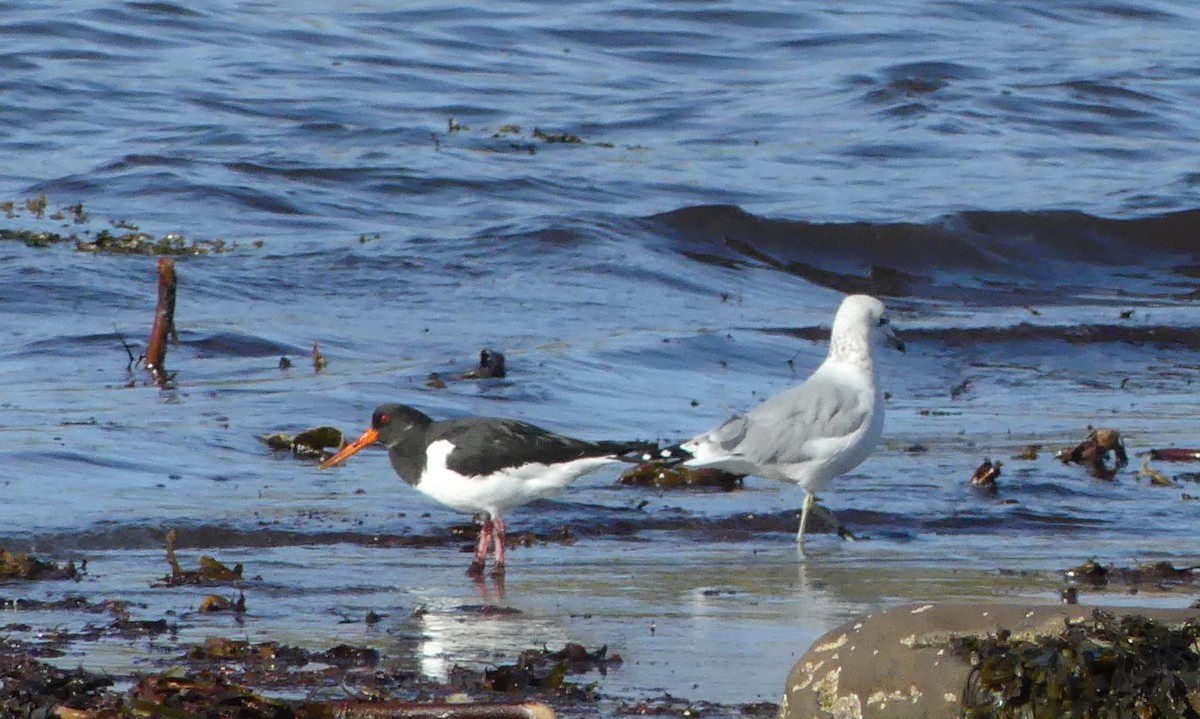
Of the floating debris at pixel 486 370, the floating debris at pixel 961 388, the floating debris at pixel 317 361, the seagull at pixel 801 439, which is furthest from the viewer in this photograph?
the floating debris at pixel 961 388

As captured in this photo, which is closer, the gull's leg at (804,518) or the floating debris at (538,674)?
the floating debris at (538,674)

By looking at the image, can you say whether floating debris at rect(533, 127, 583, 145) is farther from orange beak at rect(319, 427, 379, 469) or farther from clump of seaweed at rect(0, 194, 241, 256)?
orange beak at rect(319, 427, 379, 469)

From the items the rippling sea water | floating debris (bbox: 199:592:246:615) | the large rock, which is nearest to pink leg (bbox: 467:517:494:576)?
the rippling sea water

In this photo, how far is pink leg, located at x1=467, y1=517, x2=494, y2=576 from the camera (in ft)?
21.2

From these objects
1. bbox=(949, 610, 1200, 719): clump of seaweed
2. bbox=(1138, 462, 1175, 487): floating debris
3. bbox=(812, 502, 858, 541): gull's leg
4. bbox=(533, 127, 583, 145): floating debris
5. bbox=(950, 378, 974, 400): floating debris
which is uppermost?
bbox=(533, 127, 583, 145): floating debris

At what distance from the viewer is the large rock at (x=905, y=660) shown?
364cm

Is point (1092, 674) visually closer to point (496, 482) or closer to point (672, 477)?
point (496, 482)

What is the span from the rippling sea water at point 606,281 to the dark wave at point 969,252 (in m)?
0.04

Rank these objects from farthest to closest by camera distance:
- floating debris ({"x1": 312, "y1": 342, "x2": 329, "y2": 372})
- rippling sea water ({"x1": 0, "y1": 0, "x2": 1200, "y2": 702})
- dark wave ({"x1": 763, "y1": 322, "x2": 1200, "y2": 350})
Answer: dark wave ({"x1": 763, "y1": 322, "x2": 1200, "y2": 350})
floating debris ({"x1": 312, "y1": 342, "x2": 329, "y2": 372})
rippling sea water ({"x1": 0, "y1": 0, "x2": 1200, "y2": 702})

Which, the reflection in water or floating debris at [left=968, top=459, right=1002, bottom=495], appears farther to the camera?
floating debris at [left=968, top=459, right=1002, bottom=495]

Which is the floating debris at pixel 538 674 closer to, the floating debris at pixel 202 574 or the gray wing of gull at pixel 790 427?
the floating debris at pixel 202 574

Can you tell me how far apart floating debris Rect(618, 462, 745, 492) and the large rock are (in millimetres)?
4304

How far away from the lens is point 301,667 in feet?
15.0

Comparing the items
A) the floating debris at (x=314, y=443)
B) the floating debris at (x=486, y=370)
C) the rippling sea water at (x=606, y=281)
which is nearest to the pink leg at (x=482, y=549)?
the rippling sea water at (x=606, y=281)
